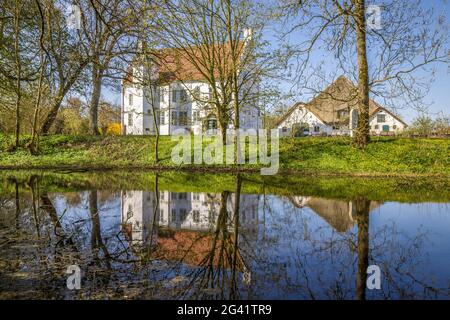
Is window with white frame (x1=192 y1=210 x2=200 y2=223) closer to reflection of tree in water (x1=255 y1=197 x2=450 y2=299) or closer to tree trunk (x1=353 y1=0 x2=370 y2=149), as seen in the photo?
reflection of tree in water (x1=255 y1=197 x2=450 y2=299)

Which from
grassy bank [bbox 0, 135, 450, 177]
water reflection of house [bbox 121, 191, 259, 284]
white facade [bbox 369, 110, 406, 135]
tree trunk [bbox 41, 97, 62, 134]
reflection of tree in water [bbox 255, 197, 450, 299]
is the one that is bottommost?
reflection of tree in water [bbox 255, 197, 450, 299]

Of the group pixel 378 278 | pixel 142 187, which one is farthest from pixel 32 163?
pixel 378 278

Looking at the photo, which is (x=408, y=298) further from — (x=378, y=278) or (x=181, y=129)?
(x=181, y=129)

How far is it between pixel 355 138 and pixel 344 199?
8.71 meters

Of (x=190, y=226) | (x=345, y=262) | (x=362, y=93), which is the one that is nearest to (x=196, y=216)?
(x=190, y=226)

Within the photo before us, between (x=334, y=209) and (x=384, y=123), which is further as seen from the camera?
(x=384, y=123)

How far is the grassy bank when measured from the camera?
14117mm

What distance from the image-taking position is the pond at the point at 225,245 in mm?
3215

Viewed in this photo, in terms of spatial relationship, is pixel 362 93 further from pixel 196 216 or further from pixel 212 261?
pixel 212 261

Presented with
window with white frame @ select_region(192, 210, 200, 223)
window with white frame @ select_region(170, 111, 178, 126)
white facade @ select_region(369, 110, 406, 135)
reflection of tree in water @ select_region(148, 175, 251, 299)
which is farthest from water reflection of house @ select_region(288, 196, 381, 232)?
white facade @ select_region(369, 110, 406, 135)

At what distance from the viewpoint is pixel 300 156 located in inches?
624

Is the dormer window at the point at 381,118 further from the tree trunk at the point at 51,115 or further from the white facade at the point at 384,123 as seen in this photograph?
the tree trunk at the point at 51,115

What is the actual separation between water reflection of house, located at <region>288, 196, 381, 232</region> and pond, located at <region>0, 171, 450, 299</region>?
21 mm

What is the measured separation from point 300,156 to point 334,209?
897 centimetres
